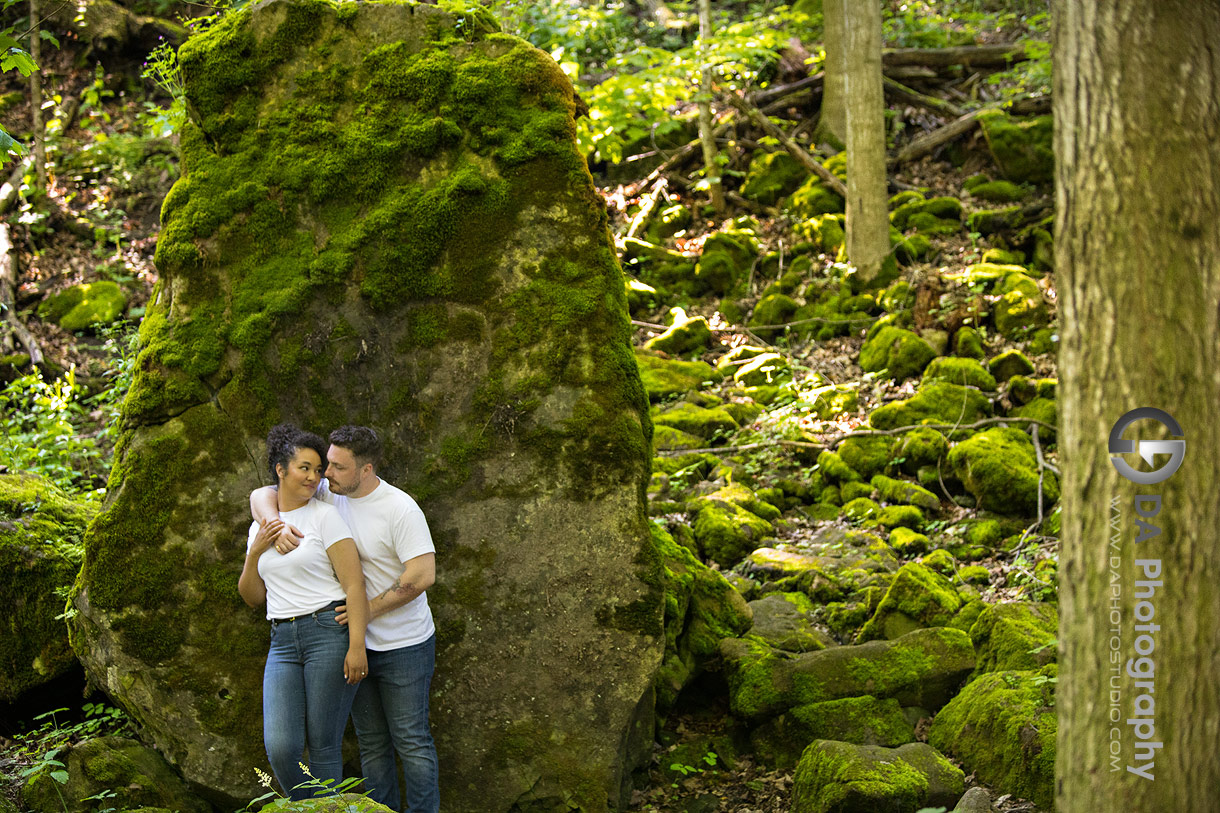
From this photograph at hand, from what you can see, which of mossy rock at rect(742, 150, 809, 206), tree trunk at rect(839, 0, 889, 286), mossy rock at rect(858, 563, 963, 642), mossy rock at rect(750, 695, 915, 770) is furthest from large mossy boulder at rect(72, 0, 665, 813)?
mossy rock at rect(742, 150, 809, 206)

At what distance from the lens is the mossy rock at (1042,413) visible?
326 inches

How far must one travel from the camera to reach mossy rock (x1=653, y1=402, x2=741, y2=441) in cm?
951

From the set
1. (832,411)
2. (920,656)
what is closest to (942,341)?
(832,411)

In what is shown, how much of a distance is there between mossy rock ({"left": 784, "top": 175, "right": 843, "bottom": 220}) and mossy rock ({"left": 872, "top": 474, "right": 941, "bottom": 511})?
5.90 metres

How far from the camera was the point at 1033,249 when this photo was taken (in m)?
11.2

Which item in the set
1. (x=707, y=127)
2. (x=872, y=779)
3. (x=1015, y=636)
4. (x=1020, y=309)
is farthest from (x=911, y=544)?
(x=707, y=127)

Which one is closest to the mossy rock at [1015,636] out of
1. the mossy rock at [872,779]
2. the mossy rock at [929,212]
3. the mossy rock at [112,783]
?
the mossy rock at [872,779]

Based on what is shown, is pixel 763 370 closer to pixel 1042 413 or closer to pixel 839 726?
pixel 1042 413

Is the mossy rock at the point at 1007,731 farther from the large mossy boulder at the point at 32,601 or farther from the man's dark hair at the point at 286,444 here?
the large mossy boulder at the point at 32,601

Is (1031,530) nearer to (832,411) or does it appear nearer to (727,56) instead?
(832,411)

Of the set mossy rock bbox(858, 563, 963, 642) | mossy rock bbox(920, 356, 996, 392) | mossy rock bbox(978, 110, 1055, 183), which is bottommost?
mossy rock bbox(858, 563, 963, 642)

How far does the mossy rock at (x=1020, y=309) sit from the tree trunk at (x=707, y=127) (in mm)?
Answer: 4853

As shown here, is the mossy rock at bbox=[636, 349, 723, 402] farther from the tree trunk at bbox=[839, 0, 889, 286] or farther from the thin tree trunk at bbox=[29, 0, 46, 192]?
the thin tree trunk at bbox=[29, 0, 46, 192]

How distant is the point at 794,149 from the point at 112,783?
1197 cm
